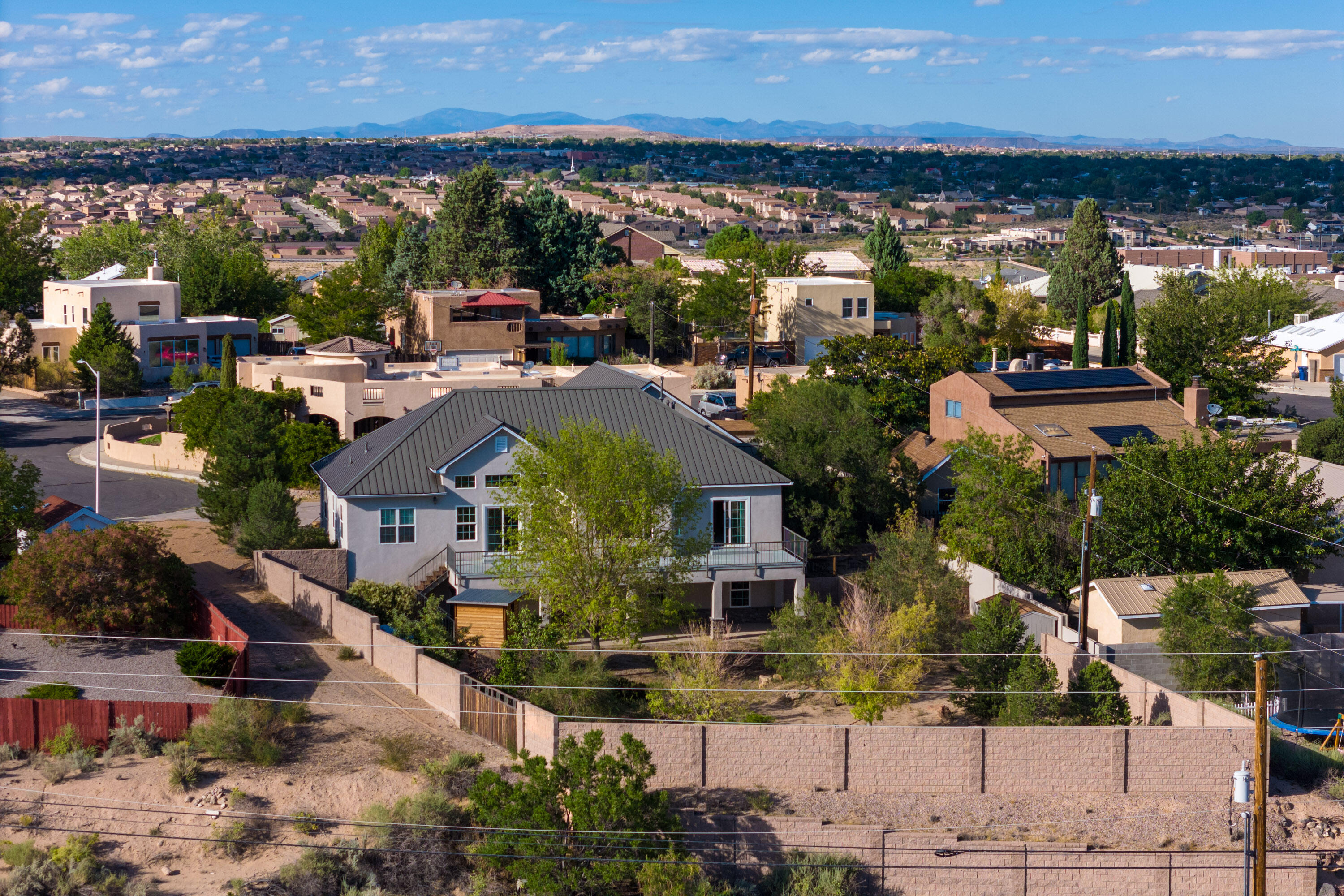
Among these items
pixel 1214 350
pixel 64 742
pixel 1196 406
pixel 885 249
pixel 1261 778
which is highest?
pixel 885 249

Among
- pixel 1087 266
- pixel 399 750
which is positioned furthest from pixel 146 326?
pixel 1087 266

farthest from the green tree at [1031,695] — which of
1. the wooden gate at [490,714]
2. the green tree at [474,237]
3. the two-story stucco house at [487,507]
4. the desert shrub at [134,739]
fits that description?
the green tree at [474,237]

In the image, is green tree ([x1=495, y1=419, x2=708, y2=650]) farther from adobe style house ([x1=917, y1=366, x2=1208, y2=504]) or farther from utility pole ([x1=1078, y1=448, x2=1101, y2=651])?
adobe style house ([x1=917, y1=366, x2=1208, y2=504])

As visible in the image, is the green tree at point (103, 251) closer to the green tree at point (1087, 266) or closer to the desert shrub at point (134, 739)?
the green tree at point (1087, 266)

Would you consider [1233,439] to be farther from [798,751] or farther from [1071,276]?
[1071,276]

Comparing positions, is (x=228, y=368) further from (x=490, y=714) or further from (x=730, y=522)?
(x=490, y=714)

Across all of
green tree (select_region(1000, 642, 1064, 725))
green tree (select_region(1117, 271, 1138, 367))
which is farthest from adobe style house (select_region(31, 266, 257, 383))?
green tree (select_region(1000, 642, 1064, 725))
